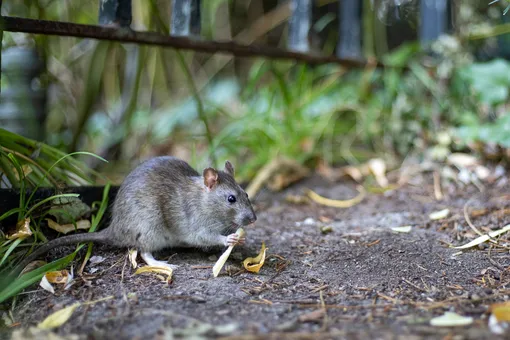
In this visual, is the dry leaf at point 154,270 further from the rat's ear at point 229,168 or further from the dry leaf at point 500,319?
the dry leaf at point 500,319

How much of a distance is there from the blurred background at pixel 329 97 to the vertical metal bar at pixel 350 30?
0.06 feet

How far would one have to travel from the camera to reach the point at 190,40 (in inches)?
136

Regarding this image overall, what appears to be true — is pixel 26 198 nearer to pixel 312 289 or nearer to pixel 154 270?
pixel 154 270

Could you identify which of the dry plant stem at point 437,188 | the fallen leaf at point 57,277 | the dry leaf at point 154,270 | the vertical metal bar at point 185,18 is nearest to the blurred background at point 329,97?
the vertical metal bar at point 185,18

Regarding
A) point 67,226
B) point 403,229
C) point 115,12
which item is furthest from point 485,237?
point 115,12

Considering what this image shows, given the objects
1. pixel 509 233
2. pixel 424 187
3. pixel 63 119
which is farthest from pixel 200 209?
pixel 63 119

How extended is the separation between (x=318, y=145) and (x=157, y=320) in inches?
141

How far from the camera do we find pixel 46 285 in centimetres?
209


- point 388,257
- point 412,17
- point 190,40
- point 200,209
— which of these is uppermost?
point 412,17

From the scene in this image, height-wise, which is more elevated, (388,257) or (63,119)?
(63,119)

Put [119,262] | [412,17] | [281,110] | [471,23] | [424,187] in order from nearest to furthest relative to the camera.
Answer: [119,262] < [424,187] < [471,23] < [281,110] < [412,17]

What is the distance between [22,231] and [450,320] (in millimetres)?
1918

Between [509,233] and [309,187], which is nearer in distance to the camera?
[509,233]

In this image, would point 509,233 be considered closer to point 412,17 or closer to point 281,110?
point 281,110
